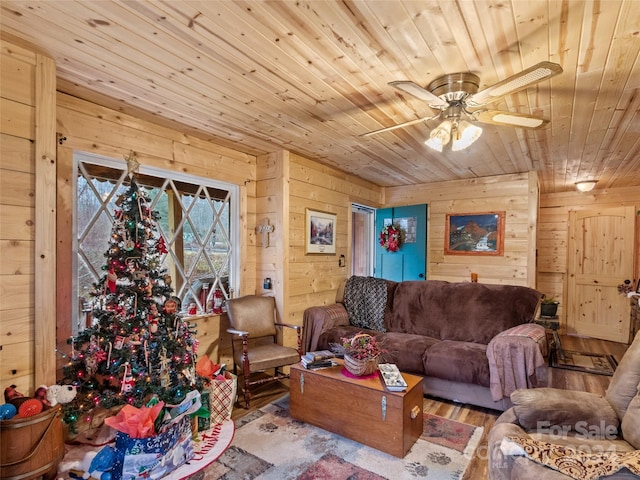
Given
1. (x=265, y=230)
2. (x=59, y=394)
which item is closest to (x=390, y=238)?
(x=265, y=230)

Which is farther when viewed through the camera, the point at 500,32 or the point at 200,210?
the point at 200,210

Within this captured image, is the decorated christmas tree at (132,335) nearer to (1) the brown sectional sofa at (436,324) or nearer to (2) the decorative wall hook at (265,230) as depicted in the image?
(2) the decorative wall hook at (265,230)

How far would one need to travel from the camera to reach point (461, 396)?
294 centimetres

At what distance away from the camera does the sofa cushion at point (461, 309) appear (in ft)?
10.7

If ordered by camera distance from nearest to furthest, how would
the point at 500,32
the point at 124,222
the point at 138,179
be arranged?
1. the point at 500,32
2. the point at 124,222
3. the point at 138,179

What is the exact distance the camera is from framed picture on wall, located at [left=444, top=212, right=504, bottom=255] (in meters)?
4.57

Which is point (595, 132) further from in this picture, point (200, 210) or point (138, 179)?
point (138, 179)

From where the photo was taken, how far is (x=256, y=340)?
3.61 metres

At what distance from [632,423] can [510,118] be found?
1703mm

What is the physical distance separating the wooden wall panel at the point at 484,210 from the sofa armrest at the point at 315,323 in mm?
1977

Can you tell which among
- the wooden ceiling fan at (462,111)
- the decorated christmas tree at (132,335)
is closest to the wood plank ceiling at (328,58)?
the wooden ceiling fan at (462,111)

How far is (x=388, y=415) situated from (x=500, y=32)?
7.33ft

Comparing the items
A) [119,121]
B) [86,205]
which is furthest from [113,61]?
[86,205]

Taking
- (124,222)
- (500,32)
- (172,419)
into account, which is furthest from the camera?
(124,222)
